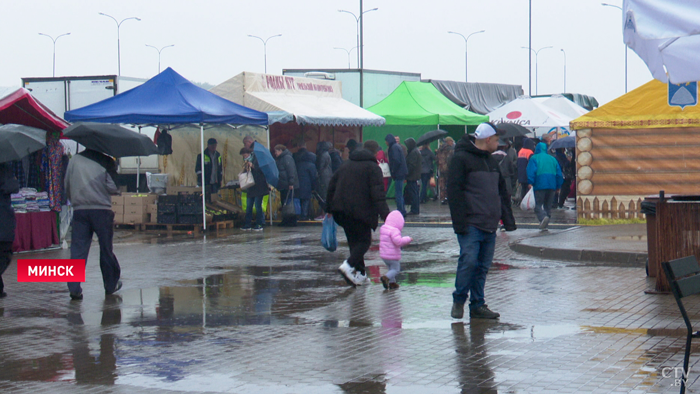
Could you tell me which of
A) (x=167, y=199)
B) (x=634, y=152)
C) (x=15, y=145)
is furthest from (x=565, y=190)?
(x=15, y=145)

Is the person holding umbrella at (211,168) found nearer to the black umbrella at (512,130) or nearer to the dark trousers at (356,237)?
the black umbrella at (512,130)

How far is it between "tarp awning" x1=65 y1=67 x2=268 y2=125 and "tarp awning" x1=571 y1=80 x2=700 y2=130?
742 centimetres

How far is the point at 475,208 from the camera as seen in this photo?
8.51 m

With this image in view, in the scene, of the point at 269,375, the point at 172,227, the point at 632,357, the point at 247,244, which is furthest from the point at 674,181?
the point at 269,375

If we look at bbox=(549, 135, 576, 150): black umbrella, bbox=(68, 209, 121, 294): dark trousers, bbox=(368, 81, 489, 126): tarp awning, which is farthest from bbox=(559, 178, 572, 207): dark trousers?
bbox=(68, 209, 121, 294): dark trousers

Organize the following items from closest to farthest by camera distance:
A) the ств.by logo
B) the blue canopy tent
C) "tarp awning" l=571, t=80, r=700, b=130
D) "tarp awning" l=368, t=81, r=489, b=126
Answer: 1. the ств.by logo
2. the blue canopy tent
3. "tarp awning" l=571, t=80, r=700, b=130
4. "tarp awning" l=368, t=81, r=489, b=126

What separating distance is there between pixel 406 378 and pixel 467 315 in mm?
2656

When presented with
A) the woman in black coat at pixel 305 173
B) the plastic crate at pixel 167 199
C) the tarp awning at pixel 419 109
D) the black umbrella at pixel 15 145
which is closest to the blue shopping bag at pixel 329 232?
the black umbrella at pixel 15 145

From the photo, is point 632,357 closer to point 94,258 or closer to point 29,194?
point 94,258

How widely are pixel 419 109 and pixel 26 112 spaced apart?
17.0 meters

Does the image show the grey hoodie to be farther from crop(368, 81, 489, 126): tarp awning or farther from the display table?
crop(368, 81, 489, 126): tarp awning

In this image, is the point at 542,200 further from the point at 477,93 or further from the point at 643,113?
the point at 477,93

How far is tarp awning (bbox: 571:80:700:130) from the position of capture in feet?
64.2

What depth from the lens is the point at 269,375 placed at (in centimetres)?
658
